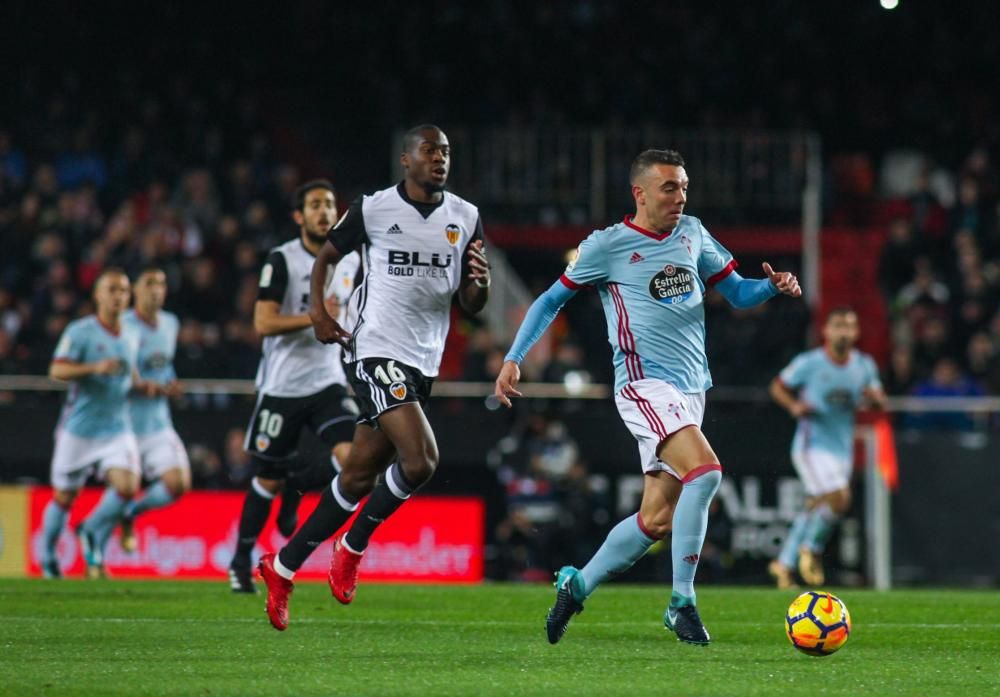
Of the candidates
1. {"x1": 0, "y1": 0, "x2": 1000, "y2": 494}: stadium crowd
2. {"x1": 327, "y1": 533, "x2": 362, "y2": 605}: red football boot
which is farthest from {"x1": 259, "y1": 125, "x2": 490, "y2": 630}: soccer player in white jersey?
{"x1": 0, "y1": 0, "x2": 1000, "y2": 494}: stadium crowd

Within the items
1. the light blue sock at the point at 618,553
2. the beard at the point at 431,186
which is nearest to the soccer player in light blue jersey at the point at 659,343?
the light blue sock at the point at 618,553

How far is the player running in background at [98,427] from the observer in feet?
43.2

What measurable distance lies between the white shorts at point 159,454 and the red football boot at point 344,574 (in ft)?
18.0

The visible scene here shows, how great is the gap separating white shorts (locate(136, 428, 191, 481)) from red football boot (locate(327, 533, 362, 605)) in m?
5.48

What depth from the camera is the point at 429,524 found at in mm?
15625

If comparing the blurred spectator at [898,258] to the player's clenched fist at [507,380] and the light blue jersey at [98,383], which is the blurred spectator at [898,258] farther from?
the player's clenched fist at [507,380]

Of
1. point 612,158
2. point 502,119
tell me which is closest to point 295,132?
point 502,119

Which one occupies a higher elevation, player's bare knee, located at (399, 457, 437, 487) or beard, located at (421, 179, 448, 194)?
beard, located at (421, 179, 448, 194)

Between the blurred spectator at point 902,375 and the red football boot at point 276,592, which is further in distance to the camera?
the blurred spectator at point 902,375

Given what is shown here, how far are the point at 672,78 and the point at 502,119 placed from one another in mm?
2545

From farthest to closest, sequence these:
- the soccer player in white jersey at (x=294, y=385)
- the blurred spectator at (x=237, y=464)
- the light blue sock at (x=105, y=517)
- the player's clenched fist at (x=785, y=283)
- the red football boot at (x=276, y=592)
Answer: the blurred spectator at (x=237, y=464) < the light blue sock at (x=105, y=517) < the soccer player in white jersey at (x=294, y=385) < the red football boot at (x=276, y=592) < the player's clenched fist at (x=785, y=283)

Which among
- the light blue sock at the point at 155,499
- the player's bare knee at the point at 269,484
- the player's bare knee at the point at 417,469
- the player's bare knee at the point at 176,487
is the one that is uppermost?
the player's bare knee at the point at 417,469

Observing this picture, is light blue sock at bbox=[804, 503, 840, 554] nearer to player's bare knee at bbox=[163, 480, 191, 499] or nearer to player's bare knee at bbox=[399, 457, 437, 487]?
player's bare knee at bbox=[163, 480, 191, 499]

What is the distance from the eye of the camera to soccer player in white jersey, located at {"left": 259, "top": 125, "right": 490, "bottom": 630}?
27.0ft
